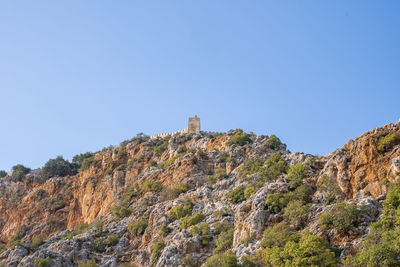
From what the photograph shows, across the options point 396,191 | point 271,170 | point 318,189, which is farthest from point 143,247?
point 396,191

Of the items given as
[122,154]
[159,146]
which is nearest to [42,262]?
[159,146]

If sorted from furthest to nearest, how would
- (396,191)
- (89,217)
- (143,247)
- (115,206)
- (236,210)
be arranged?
(89,217), (115,206), (143,247), (236,210), (396,191)

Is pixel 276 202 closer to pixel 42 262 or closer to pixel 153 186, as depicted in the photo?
pixel 42 262

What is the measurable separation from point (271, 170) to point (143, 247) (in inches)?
593

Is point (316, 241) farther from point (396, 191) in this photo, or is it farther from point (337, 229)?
point (396, 191)

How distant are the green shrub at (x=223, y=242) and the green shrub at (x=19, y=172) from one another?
5288 centimetres

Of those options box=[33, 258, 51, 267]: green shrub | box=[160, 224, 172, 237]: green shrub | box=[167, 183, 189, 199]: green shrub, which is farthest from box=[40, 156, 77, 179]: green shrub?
box=[160, 224, 172, 237]: green shrub

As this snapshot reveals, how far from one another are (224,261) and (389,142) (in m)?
15.7

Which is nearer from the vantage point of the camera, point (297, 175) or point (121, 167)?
point (297, 175)

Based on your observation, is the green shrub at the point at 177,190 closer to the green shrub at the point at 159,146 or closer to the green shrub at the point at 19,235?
the green shrub at the point at 159,146

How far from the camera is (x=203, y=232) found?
1821 inches

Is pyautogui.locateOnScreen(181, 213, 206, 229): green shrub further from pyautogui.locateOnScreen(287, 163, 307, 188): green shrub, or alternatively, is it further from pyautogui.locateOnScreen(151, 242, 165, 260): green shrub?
pyautogui.locateOnScreen(287, 163, 307, 188): green shrub

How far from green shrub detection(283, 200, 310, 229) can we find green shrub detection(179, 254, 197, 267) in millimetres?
8625

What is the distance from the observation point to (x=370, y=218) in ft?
118
